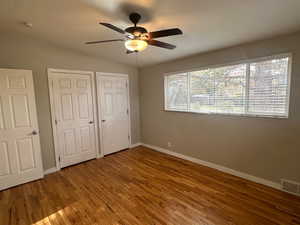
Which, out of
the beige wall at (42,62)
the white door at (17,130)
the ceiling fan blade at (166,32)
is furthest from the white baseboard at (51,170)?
the ceiling fan blade at (166,32)

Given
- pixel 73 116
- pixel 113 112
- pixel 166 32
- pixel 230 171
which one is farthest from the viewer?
pixel 113 112

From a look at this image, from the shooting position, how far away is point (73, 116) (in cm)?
350

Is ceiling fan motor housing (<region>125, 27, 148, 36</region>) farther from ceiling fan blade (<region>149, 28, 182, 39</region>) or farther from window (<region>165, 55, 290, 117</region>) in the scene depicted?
window (<region>165, 55, 290, 117</region>)

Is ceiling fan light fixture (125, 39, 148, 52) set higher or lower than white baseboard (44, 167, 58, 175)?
higher

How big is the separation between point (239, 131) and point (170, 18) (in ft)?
7.27

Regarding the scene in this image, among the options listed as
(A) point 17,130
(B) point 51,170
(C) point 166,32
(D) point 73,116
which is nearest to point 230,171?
(C) point 166,32

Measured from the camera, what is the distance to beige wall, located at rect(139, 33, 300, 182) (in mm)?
2258

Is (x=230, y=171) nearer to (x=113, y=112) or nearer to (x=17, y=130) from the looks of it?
(x=113, y=112)

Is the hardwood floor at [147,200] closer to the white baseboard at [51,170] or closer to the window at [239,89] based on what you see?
the white baseboard at [51,170]

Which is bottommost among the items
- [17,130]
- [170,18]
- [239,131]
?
[239,131]

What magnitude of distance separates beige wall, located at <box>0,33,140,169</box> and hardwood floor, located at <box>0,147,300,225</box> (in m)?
0.84

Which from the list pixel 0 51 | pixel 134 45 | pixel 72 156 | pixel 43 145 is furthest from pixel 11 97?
pixel 134 45

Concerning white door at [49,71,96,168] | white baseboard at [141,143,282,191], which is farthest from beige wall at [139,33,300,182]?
white door at [49,71,96,168]

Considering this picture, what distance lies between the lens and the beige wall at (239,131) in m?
2.26
